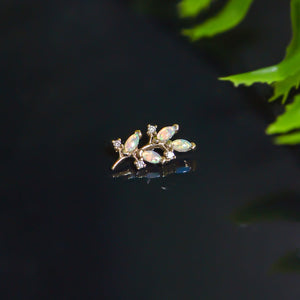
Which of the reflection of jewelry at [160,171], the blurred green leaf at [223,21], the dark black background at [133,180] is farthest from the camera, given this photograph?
the blurred green leaf at [223,21]

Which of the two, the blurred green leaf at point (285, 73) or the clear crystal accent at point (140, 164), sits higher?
the blurred green leaf at point (285, 73)

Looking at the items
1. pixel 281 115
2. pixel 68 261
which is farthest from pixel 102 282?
pixel 281 115

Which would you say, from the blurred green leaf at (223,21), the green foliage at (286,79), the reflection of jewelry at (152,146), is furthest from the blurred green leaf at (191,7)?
the reflection of jewelry at (152,146)

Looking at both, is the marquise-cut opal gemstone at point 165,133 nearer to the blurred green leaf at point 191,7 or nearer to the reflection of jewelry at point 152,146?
the reflection of jewelry at point 152,146

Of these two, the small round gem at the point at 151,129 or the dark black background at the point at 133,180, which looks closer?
the dark black background at the point at 133,180

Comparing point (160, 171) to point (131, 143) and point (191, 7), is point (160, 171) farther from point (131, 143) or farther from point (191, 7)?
point (191, 7)

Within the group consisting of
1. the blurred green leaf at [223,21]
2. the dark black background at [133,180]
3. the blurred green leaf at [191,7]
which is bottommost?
the dark black background at [133,180]

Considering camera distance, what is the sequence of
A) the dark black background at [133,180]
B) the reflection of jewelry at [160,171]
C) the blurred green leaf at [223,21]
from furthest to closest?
1. the blurred green leaf at [223,21]
2. the reflection of jewelry at [160,171]
3. the dark black background at [133,180]
